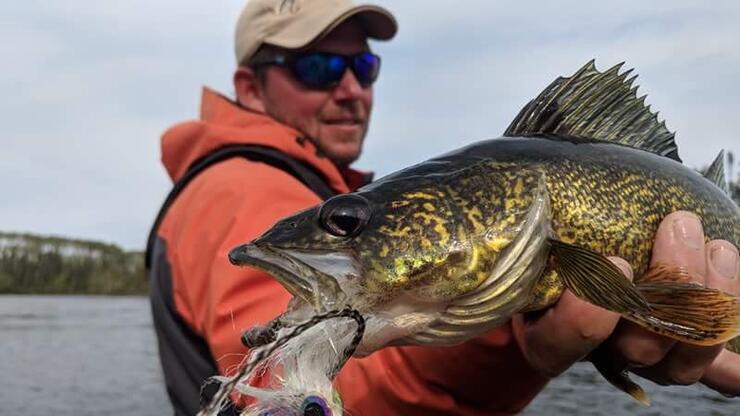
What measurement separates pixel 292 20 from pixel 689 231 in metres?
2.72

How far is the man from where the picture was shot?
2.39 metres

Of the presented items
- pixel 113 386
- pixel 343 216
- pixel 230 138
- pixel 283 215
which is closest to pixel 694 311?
pixel 343 216

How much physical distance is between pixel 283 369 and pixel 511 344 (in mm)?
945

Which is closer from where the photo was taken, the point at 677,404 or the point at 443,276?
the point at 443,276

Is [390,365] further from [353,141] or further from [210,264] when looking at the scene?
[353,141]

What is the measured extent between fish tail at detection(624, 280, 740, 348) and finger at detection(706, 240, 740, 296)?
222 millimetres

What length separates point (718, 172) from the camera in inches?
131

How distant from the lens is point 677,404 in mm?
13320

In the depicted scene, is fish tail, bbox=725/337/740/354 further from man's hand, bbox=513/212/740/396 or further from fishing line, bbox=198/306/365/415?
fishing line, bbox=198/306/365/415

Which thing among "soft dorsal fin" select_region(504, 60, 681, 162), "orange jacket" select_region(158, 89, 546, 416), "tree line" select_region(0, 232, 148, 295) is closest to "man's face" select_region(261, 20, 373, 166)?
"orange jacket" select_region(158, 89, 546, 416)

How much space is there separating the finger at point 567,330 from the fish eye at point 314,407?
84 cm

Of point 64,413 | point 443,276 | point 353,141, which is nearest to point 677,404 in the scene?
point 353,141

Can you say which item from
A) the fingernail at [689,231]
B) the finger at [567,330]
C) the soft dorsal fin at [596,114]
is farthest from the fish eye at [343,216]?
the fingernail at [689,231]

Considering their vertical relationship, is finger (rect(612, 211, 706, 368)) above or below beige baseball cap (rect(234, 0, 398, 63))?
below
